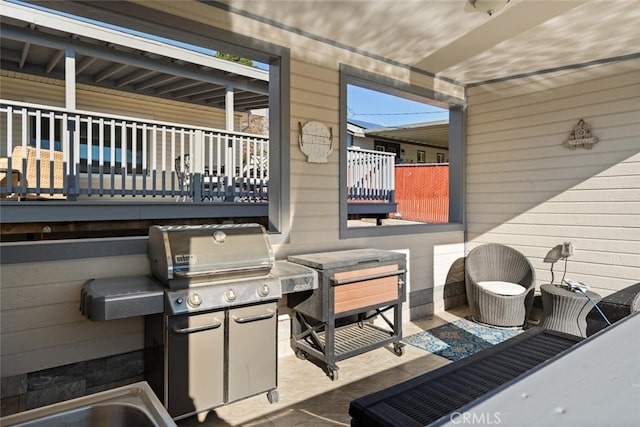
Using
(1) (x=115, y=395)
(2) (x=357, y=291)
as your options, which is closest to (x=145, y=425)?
(1) (x=115, y=395)

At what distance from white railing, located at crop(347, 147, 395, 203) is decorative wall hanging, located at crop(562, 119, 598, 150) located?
3557 millimetres

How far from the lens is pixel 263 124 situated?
46.1 ft

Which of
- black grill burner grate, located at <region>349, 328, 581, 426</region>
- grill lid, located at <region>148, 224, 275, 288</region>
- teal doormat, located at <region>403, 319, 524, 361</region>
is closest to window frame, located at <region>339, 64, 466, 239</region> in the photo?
teal doormat, located at <region>403, 319, 524, 361</region>

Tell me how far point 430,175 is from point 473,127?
5.39 meters

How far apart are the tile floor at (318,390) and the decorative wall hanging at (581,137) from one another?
279cm

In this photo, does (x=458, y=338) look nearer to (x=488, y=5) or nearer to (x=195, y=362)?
(x=195, y=362)

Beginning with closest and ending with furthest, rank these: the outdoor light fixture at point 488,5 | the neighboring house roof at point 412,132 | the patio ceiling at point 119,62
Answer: the outdoor light fixture at point 488,5 → the patio ceiling at point 119,62 → the neighboring house roof at point 412,132

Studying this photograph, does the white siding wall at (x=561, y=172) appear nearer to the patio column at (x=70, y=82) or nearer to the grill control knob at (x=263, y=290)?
the grill control knob at (x=263, y=290)

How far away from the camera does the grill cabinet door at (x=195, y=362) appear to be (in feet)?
7.77

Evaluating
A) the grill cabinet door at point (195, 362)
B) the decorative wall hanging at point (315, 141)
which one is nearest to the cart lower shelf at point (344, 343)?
the grill cabinet door at point (195, 362)

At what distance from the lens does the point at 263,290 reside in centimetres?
268

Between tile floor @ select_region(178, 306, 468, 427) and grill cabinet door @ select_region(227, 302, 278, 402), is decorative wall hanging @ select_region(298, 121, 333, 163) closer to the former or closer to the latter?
grill cabinet door @ select_region(227, 302, 278, 402)

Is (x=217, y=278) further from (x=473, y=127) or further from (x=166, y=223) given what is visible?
(x=473, y=127)

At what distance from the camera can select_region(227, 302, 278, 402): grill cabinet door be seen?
2.58 meters
